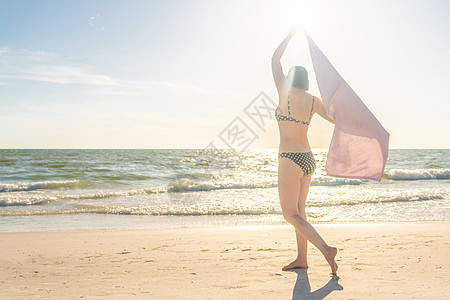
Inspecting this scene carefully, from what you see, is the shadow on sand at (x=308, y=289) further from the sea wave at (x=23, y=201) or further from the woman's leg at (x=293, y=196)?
the sea wave at (x=23, y=201)

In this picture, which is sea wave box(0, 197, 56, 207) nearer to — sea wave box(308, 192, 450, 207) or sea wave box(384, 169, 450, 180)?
sea wave box(308, 192, 450, 207)

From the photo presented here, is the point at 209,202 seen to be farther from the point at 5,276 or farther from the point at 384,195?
the point at 5,276

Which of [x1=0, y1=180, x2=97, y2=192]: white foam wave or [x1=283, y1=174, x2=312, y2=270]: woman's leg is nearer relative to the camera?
[x1=283, y1=174, x2=312, y2=270]: woman's leg

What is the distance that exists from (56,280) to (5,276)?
0.73m

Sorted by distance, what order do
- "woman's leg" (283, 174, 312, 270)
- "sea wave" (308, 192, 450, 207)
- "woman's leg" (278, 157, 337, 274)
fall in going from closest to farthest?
1. "woman's leg" (278, 157, 337, 274)
2. "woman's leg" (283, 174, 312, 270)
3. "sea wave" (308, 192, 450, 207)

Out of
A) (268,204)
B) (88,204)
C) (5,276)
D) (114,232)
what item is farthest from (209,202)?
(5,276)

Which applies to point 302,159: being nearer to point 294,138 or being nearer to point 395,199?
point 294,138

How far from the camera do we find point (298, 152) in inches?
147

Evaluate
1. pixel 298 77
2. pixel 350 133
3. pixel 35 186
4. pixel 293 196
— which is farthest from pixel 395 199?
pixel 35 186

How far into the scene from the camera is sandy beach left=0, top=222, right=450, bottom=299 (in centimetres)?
353

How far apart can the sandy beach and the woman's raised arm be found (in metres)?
1.95

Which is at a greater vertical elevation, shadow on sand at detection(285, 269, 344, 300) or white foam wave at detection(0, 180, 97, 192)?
shadow on sand at detection(285, 269, 344, 300)

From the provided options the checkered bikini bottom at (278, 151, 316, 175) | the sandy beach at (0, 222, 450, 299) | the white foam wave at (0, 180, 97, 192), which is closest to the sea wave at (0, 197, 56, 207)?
the white foam wave at (0, 180, 97, 192)

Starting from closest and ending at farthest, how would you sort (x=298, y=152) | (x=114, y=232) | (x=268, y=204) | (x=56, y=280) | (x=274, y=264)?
(x=298, y=152)
(x=56, y=280)
(x=274, y=264)
(x=114, y=232)
(x=268, y=204)
